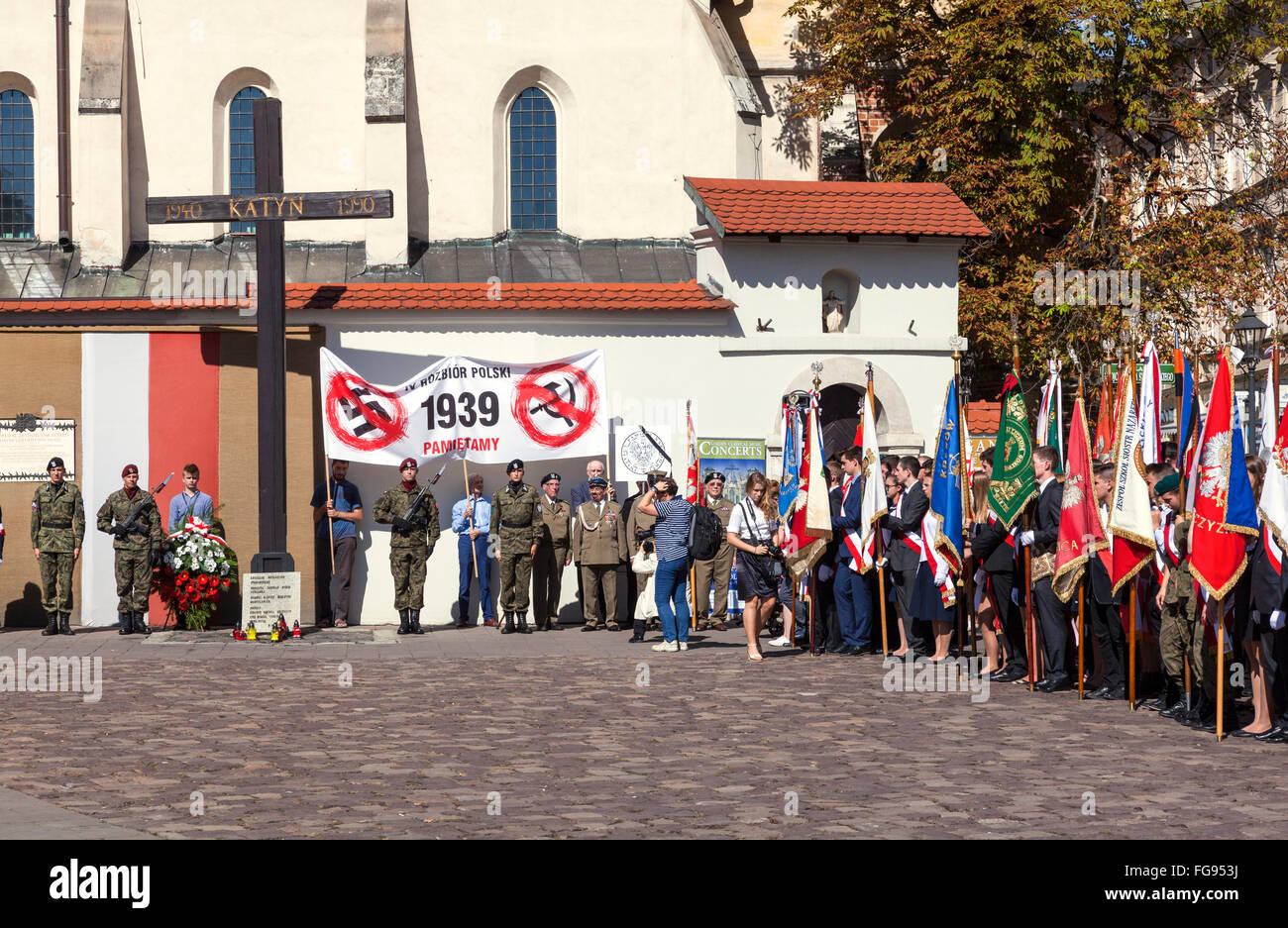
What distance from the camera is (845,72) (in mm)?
33750

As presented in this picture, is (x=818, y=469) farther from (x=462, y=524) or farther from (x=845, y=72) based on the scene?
(x=845, y=72)

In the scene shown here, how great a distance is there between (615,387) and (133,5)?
40.4 feet

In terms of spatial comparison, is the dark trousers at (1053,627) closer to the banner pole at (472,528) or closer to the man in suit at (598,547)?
the man in suit at (598,547)

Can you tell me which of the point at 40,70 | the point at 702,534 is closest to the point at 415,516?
the point at 702,534

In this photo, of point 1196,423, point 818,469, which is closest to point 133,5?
point 818,469

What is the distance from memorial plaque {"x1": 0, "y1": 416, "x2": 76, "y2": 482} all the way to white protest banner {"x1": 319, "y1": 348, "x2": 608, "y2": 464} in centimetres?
345

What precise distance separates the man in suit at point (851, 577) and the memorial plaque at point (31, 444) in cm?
1040

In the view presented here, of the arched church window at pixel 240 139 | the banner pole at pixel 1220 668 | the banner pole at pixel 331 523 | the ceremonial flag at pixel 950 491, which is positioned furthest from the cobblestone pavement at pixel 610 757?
the arched church window at pixel 240 139

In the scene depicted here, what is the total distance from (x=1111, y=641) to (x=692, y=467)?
30.6 ft

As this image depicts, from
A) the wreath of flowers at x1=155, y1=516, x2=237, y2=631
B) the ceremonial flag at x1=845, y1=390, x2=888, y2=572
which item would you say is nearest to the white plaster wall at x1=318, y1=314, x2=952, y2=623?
the wreath of flowers at x1=155, y1=516, x2=237, y2=631

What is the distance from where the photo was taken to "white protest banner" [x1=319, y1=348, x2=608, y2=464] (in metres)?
23.0

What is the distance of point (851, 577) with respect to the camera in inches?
750

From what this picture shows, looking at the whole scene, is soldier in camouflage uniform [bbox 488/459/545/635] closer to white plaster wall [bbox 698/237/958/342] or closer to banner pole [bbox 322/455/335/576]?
banner pole [bbox 322/455/335/576]

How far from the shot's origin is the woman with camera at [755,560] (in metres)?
18.6
